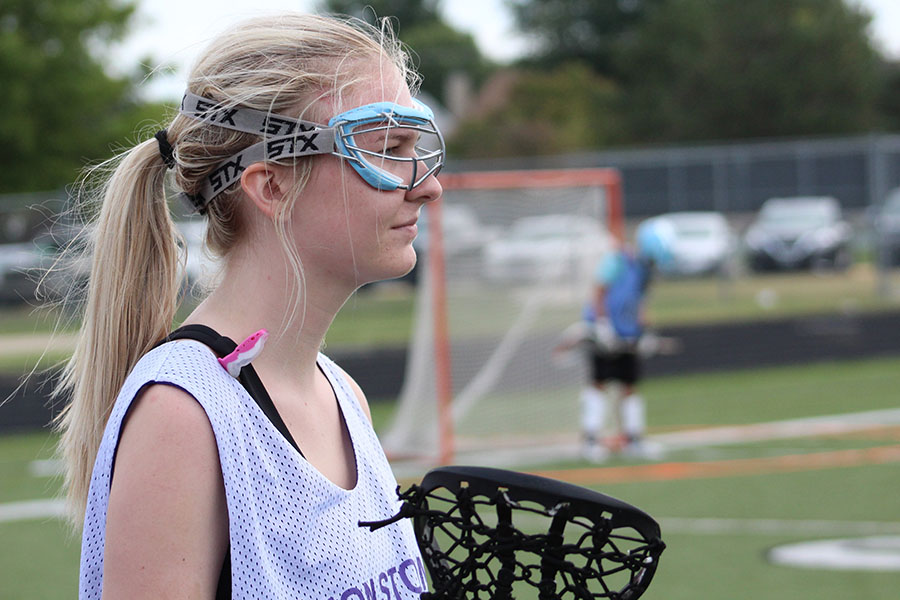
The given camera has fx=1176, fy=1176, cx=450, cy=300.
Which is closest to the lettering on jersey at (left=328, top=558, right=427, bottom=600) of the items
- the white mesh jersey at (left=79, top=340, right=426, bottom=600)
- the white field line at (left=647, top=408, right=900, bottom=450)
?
the white mesh jersey at (left=79, top=340, right=426, bottom=600)

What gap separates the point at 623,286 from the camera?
423 inches

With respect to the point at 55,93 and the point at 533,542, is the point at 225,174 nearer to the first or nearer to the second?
the point at 533,542

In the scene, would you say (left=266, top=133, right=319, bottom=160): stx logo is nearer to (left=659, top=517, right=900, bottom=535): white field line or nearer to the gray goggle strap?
the gray goggle strap

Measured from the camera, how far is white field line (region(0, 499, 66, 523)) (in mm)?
8719

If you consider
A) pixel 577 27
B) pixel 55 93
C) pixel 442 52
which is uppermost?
pixel 442 52

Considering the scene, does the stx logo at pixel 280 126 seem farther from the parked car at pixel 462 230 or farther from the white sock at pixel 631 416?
the parked car at pixel 462 230

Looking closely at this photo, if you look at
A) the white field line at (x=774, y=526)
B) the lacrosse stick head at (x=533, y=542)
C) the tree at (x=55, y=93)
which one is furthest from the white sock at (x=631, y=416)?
the tree at (x=55, y=93)

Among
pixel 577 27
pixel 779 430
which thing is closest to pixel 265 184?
pixel 779 430

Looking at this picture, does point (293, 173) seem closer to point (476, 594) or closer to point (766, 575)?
point (476, 594)

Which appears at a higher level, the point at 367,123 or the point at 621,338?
the point at 367,123

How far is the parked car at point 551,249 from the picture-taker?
1188 centimetres

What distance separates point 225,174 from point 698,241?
24.4 m

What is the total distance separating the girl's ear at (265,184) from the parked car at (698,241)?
23.6 m

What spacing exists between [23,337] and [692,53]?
47.6 meters
